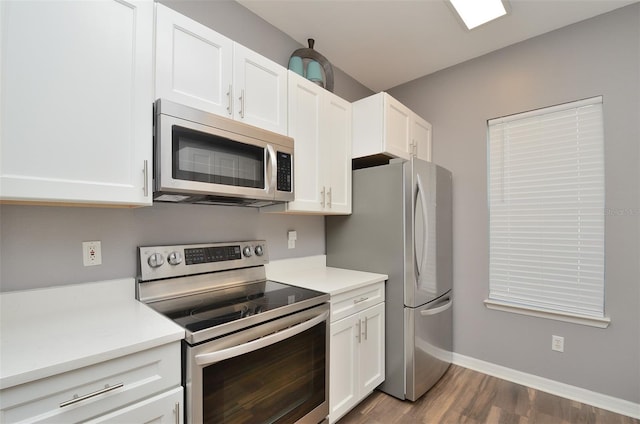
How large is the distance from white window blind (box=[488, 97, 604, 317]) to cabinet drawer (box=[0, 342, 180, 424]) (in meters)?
2.48

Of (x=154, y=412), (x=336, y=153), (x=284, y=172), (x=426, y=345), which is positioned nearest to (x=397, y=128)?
(x=336, y=153)

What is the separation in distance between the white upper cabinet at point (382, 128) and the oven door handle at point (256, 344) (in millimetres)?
1327

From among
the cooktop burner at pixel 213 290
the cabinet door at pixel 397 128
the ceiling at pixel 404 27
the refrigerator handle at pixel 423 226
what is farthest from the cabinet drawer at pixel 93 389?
the ceiling at pixel 404 27

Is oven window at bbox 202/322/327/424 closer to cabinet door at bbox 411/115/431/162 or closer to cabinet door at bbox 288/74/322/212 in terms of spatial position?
cabinet door at bbox 288/74/322/212

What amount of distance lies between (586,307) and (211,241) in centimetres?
259

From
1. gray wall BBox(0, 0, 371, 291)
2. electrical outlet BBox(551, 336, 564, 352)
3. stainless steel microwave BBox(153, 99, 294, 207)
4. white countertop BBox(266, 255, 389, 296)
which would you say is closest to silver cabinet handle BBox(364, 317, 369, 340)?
white countertop BBox(266, 255, 389, 296)

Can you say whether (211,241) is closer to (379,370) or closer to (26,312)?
(26,312)

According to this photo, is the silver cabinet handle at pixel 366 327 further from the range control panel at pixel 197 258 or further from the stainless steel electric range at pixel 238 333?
the range control panel at pixel 197 258

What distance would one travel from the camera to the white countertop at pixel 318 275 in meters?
1.82

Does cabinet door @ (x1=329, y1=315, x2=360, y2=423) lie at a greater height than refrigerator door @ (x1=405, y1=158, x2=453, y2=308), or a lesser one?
lesser

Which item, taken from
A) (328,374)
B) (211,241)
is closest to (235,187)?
(211,241)

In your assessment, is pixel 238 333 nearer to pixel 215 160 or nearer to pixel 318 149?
pixel 215 160

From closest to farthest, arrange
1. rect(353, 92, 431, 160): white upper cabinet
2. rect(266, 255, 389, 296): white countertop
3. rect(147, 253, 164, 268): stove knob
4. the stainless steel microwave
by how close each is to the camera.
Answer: the stainless steel microwave, rect(147, 253, 164, 268): stove knob, rect(266, 255, 389, 296): white countertop, rect(353, 92, 431, 160): white upper cabinet

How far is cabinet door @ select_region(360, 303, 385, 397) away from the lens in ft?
6.31
